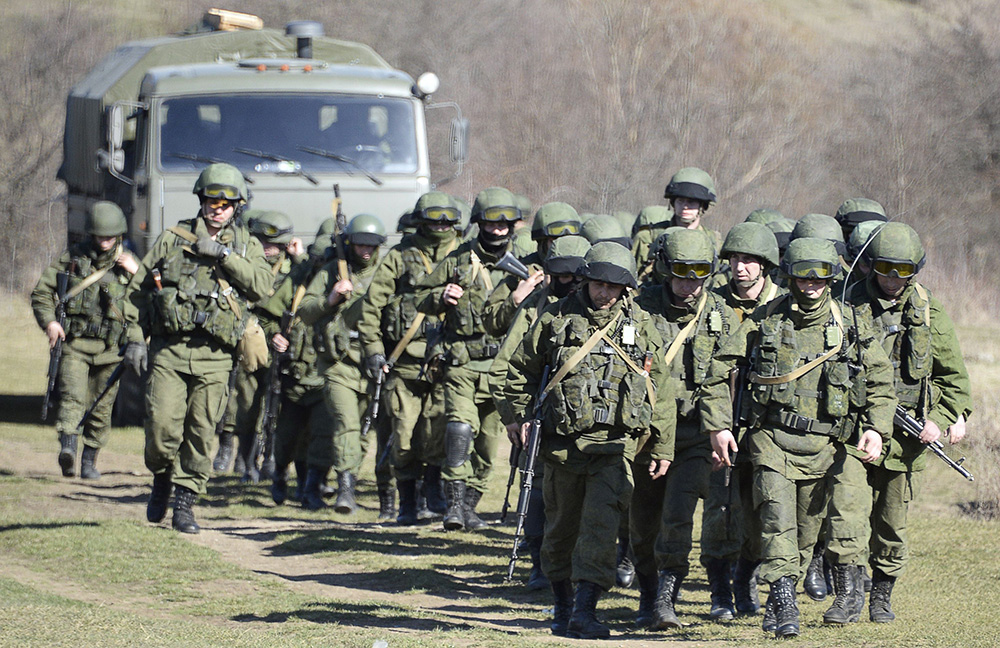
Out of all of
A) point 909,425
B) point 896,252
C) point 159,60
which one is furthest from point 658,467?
point 159,60

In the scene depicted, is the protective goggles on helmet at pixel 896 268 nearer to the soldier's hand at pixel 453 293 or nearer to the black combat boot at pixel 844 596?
the black combat boot at pixel 844 596

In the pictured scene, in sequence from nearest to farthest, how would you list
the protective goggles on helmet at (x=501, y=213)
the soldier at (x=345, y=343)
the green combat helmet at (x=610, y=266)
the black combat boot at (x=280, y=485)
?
the green combat helmet at (x=610, y=266), the protective goggles on helmet at (x=501, y=213), the soldier at (x=345, y=343), the black combat boot at (x=280, y=485)

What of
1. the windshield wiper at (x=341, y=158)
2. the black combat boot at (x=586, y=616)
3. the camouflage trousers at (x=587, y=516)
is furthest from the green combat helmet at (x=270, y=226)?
the black combat boot at (x=586, y=616)

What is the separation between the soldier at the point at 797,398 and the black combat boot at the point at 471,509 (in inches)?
140

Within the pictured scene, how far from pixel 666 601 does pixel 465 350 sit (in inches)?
128

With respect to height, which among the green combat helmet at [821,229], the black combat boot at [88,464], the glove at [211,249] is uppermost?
the green combat helmet at [821,229]

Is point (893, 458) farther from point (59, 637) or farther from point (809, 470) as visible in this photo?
point (59, 637)

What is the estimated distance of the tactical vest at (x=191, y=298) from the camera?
9820 mm

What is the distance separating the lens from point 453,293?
10.5 meters

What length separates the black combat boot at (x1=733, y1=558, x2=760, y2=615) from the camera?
8.38 m

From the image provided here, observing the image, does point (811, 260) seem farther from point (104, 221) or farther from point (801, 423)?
point (104, 221)

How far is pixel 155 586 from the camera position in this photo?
9148 mm

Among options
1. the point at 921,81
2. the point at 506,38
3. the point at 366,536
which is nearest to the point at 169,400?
the point at 366,536

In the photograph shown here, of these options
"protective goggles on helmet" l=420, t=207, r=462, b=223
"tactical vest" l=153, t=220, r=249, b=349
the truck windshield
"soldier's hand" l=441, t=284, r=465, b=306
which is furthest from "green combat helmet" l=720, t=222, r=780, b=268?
the truck windshield
